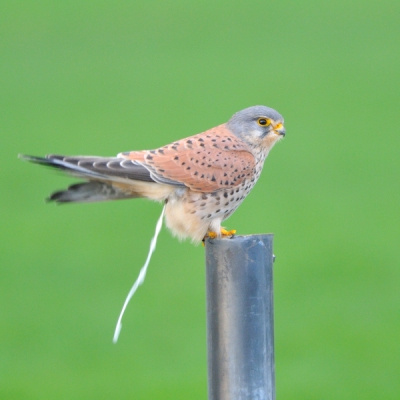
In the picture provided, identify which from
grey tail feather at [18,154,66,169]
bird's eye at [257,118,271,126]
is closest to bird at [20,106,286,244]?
bird's eye at [257,118,271,126]

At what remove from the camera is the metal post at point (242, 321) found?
2680 millimetres

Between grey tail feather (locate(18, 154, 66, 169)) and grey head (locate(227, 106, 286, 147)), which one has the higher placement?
grey head (locate(227, 106, 286, 147))

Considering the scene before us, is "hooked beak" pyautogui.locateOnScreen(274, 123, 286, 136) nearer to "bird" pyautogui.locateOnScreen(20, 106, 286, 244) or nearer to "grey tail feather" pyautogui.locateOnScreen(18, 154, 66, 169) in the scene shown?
"bird" pyautogui.locateOnScreen(20, 106, 286, 244)

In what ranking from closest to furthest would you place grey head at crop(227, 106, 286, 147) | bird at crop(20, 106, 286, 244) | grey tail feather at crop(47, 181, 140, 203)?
1. grey tail feather at crop(47, 181, 140, 203)
2. bird at crop(20, 106, 286, 244)
3. grey head at crop(227, 106, 286, 147)

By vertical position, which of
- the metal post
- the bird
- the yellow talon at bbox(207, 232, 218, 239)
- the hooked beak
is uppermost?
the hooked beak

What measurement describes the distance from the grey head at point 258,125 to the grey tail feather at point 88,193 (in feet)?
2.98

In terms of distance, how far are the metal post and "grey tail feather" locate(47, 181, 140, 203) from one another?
0.80 meters

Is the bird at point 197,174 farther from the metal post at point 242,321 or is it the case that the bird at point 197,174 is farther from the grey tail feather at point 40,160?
the metal post at point 242,321

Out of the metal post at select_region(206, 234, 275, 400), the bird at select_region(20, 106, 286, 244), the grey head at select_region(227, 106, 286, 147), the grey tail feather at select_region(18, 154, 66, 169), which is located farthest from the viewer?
the grey head at select_region(227, 106, 286, 147)

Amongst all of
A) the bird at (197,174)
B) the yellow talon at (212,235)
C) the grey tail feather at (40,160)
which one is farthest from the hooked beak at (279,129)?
the grey tail feather at (40,160)

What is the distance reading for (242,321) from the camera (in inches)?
105

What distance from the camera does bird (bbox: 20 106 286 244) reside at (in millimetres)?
3557

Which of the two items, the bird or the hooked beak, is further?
the hooked beak

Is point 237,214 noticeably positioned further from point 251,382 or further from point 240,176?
point 251,382
